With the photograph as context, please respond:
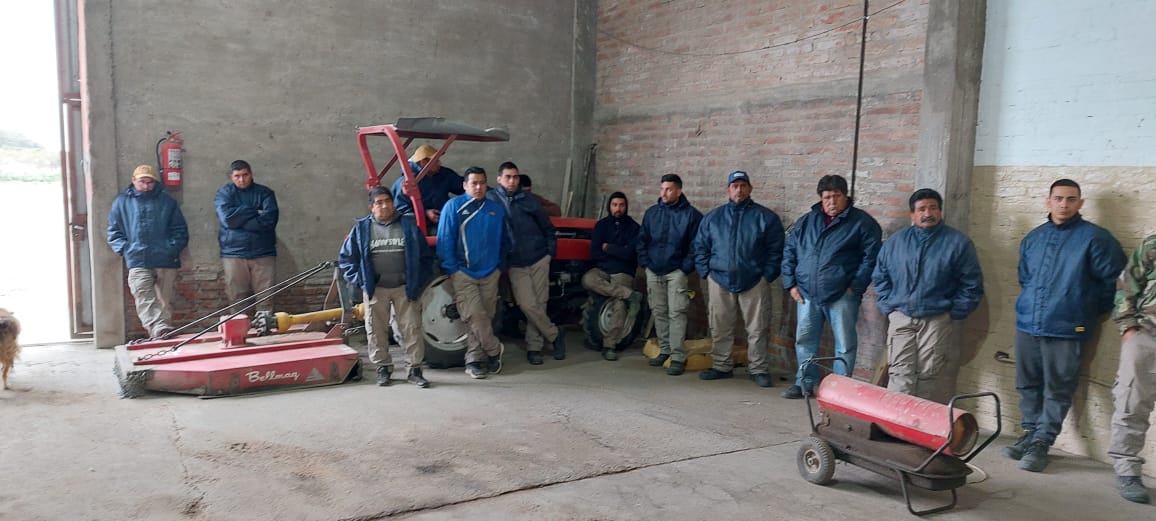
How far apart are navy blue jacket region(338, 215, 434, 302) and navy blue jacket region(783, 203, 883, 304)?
299 centimetres

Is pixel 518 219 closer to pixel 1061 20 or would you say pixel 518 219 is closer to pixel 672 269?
pixel 672 269

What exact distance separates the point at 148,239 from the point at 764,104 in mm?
5689

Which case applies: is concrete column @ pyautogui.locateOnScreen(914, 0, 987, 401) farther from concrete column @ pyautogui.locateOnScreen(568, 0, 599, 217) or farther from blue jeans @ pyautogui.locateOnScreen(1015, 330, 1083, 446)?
concrete column @ pyautogui.locateOnScreen(568, 0, 599, 217)

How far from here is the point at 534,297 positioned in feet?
23.8

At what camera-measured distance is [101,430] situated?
4.96 metres

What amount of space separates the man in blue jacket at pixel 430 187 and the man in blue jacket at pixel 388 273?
34.6 inches

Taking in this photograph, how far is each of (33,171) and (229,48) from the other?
717 centimetres

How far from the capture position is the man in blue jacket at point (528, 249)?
23.3 feet

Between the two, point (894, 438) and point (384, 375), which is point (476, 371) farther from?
point (894, 438)

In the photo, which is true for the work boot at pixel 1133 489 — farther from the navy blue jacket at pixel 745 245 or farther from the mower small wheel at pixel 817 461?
the navy blue jacket at pixel 745 245

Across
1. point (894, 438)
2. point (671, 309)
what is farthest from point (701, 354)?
point (894, 438)

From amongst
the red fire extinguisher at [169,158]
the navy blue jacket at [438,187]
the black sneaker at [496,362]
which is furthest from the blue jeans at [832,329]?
the red fire extinguisher at [169,158]

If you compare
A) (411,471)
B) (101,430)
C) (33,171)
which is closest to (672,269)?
(411,471)

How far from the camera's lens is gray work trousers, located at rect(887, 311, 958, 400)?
5.29m
